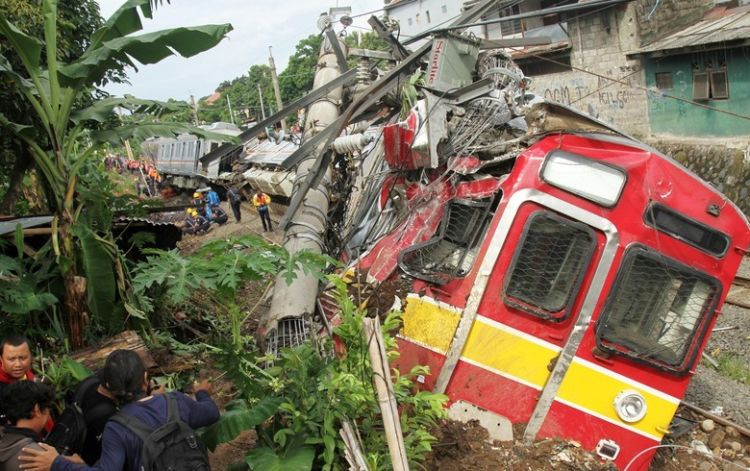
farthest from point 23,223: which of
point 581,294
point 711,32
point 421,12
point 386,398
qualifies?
point 421,12

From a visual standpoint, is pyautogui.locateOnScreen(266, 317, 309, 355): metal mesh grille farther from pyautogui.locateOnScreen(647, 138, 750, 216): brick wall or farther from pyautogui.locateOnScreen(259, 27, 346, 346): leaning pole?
pyautogui.locateOnScreen(647, 138, 750, 216): brick wall

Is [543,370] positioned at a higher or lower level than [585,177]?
lower

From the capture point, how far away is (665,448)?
4.91m

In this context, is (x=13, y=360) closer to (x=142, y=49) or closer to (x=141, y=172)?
(x=142, y=49)

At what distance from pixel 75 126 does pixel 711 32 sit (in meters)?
14.6

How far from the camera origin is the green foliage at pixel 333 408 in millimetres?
3492

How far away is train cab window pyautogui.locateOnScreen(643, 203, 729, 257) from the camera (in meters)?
4.27

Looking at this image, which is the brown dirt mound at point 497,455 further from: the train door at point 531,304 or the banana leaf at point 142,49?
the banana leaf at point 142,49

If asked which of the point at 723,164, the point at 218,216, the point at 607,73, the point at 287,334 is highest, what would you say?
the point at 607,73

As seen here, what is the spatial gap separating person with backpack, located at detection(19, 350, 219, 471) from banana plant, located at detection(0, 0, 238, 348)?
213cm

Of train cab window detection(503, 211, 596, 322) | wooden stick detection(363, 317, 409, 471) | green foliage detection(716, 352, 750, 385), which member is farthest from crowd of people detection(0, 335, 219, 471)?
green foliage detection(716, 352, 750, 385)

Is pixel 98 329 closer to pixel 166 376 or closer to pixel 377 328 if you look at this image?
pixel 166 376

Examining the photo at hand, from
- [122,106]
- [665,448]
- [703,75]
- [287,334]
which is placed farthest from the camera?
[703,75]

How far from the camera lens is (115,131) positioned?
561 cm
